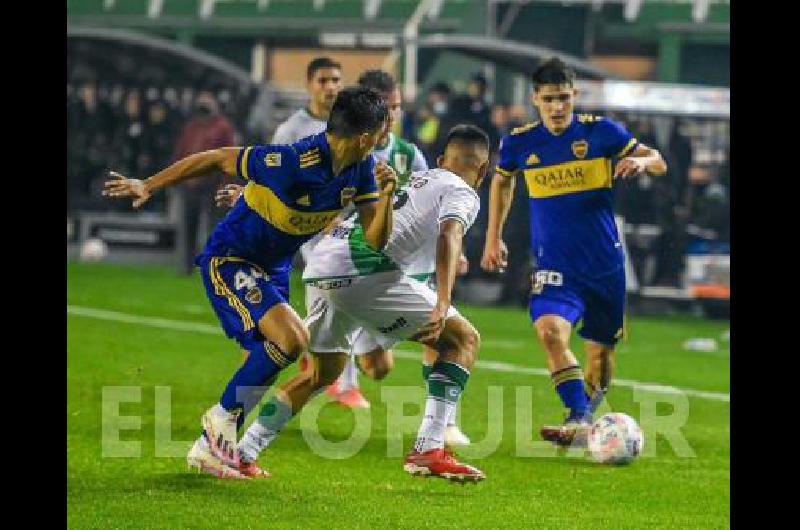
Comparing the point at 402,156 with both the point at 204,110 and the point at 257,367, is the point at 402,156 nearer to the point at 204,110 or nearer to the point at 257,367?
the point at 257,367

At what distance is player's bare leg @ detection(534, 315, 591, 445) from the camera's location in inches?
436

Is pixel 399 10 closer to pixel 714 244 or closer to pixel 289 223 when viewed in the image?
pixel 714 244

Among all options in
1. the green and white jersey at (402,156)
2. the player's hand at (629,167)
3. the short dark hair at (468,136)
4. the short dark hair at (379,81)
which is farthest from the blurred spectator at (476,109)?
the short dark hair at (468,136)

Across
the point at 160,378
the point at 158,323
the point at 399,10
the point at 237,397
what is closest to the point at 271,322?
the point at 237,397

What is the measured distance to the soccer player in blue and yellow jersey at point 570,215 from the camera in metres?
11.4

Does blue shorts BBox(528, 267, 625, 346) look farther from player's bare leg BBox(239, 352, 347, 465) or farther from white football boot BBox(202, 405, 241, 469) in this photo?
white football boot BBox(202, 405, 241, 469)

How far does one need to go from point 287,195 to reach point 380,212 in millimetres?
486

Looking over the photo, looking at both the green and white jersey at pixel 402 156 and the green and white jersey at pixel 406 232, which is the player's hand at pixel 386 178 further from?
the green and white jersey at pixel 402 156

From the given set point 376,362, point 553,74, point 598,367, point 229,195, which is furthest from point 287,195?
point 598,367

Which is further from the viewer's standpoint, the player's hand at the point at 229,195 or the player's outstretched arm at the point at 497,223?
the player's outstretched arm at the point at 497,223

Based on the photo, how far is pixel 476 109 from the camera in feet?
71.6

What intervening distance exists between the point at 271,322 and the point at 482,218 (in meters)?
12.8

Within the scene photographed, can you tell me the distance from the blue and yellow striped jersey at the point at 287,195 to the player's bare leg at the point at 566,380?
94.7 inches

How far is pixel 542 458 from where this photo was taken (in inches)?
424
